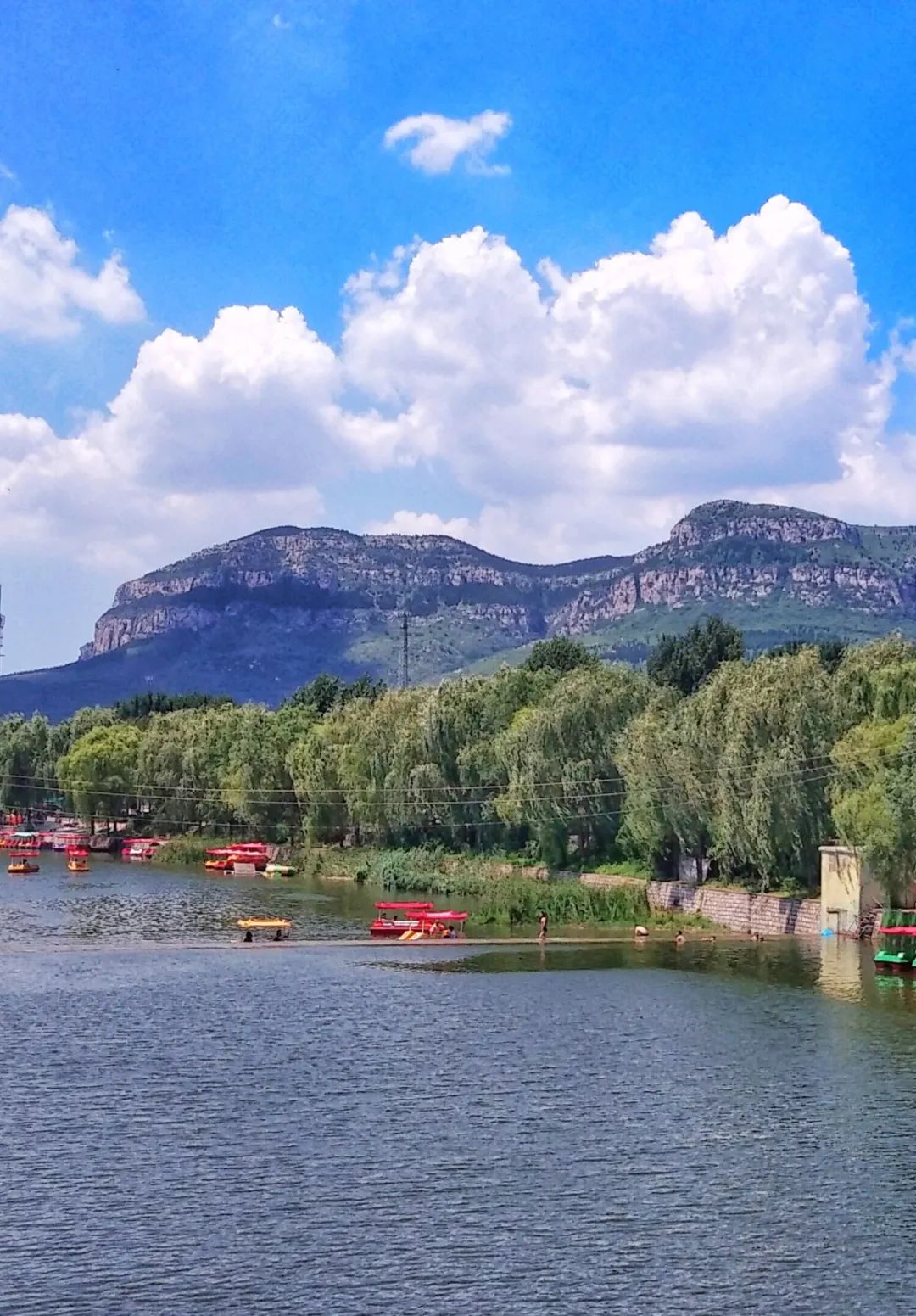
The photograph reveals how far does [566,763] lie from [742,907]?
1800 cm

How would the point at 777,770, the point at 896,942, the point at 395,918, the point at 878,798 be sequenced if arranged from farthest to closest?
the point at 395,918 → the point at 777,770 → the point at 878,798 → the point at 896,942

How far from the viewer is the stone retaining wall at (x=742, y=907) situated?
211 feet

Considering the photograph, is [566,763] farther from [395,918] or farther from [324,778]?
[324,778]

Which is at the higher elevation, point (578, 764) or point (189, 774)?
point (189, 774)

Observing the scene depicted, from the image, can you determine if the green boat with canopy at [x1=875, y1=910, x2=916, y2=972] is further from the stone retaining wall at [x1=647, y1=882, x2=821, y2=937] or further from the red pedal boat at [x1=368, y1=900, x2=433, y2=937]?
the red pedal boat at [x1=368, y1=900, x2=433, y2=937]

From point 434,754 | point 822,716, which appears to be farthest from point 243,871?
point 822,716

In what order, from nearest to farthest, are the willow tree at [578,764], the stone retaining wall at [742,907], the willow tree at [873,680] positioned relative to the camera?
the willow tree at [873,680]
the stone retaining wall at [742,907]
the willow tree at [578,764]

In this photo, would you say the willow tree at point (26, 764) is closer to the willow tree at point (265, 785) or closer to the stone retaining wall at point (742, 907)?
the willow tree at point (265, 785)

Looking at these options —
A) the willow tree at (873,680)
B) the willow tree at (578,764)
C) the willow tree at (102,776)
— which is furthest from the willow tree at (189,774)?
the willow tree at (873,680)

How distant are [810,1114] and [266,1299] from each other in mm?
15701

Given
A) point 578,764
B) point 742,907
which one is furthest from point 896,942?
point 578,764

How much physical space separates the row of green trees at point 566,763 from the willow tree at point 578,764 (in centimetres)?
11

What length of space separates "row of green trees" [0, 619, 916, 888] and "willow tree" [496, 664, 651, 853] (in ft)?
0.36

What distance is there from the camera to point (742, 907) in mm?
68500
